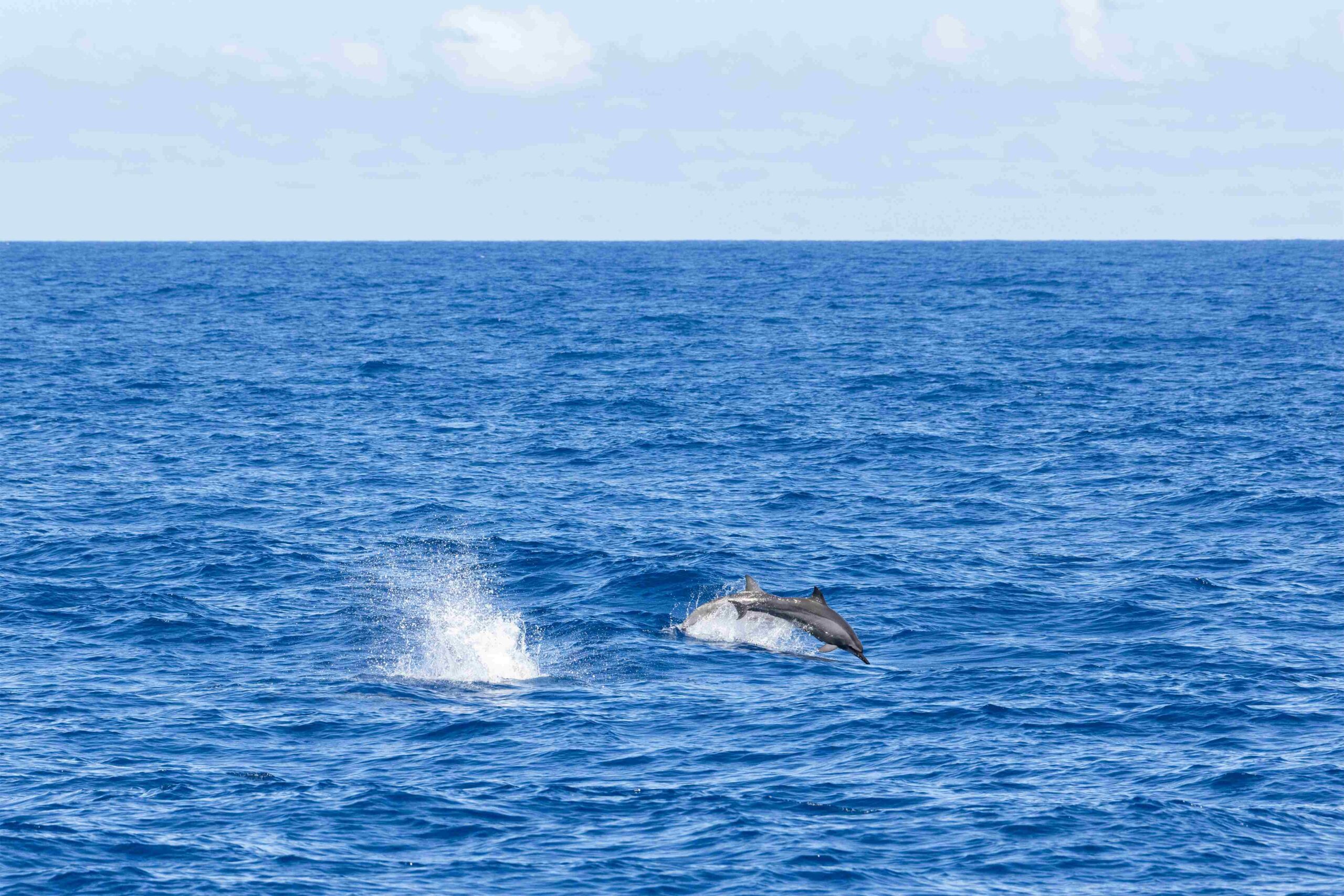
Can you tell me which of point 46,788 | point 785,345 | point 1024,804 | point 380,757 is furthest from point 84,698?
point 785,345

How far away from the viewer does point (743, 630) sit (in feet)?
143

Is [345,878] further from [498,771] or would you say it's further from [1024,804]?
[1024,804]

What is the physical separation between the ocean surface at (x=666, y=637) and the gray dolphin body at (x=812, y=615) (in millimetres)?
845

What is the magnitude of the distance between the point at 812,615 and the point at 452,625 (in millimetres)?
11014

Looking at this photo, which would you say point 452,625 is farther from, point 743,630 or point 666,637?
point 743,630

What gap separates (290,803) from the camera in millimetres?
30562

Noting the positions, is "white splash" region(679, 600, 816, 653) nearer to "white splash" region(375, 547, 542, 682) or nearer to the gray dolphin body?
the gray dolphin body

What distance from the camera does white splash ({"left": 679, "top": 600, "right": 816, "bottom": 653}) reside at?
139 feet

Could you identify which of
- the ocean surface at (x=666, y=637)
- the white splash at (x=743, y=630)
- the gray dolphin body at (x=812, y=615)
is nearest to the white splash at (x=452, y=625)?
the ocean surface at (x=666, y=637)

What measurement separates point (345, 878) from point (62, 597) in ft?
72.4

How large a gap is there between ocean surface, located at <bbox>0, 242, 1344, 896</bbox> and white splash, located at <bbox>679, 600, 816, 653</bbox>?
0.16m

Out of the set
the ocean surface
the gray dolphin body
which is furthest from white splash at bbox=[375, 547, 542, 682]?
the gray dolphin body

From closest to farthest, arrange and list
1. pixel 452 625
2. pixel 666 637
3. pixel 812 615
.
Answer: pixel 812 615 < pixel 666 637 < pixel 452 625

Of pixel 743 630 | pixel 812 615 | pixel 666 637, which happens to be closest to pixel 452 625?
pixel 666 637
